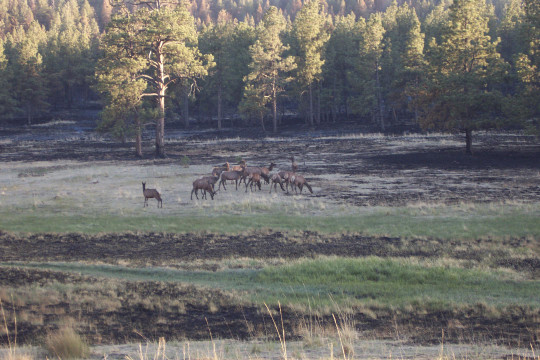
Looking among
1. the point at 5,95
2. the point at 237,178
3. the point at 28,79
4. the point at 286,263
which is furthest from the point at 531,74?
the point at 28,79

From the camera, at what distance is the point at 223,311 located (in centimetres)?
1084

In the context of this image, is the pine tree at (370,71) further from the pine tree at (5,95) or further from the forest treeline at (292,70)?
the pine tree at (5,95)

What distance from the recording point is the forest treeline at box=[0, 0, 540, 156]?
41594mm

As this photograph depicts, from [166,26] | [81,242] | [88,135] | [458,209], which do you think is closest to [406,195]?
[458,209]

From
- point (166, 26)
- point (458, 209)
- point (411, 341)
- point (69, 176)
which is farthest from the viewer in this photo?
point (166, 26)

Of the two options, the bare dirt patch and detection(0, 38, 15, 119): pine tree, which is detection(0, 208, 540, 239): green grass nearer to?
the bare dirt patch

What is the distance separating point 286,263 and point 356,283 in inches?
102

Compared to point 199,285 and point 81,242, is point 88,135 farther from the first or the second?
point 199,285

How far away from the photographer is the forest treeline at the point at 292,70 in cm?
4159

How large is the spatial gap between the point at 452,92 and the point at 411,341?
121 feet

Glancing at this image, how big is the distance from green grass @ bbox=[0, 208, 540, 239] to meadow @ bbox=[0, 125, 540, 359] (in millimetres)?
78

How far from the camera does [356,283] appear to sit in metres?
12.7

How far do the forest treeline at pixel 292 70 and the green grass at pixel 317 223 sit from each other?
21.0 m

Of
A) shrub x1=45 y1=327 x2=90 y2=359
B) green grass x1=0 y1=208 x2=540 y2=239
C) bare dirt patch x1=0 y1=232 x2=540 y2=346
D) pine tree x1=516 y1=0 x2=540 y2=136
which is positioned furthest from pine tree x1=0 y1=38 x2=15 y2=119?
A: shrub x1=45 y1=327 x2=90 y2=359
